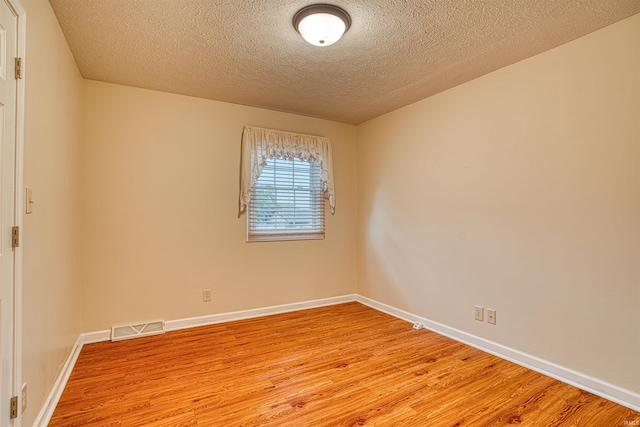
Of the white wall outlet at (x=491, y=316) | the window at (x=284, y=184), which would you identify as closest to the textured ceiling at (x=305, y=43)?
the window at (x=284, y=184)

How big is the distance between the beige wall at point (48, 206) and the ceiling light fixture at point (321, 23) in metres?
1.43

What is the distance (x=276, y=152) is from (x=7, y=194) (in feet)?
8.60

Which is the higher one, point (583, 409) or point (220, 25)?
point (220, 25)

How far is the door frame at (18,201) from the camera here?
1443 millimetres

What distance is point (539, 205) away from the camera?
8.09 ft

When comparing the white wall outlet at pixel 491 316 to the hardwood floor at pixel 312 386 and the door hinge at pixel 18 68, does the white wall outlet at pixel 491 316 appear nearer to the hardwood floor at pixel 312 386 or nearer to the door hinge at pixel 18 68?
the hardwood floor at pixel 312 386

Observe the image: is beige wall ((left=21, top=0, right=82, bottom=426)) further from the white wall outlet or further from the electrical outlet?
the white wall outlet

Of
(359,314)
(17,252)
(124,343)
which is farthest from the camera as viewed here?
(359,314)

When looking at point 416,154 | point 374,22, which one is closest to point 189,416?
point 374,22

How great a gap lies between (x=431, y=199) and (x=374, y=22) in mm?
1881

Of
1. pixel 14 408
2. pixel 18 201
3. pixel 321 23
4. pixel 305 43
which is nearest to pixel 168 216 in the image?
pixel 18 201

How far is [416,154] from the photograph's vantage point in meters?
3.53

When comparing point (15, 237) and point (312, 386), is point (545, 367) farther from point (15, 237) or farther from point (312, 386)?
point (15, 237)

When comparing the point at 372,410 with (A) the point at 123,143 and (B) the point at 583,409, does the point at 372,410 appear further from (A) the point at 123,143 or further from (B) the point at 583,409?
(A) the point at 123,143
